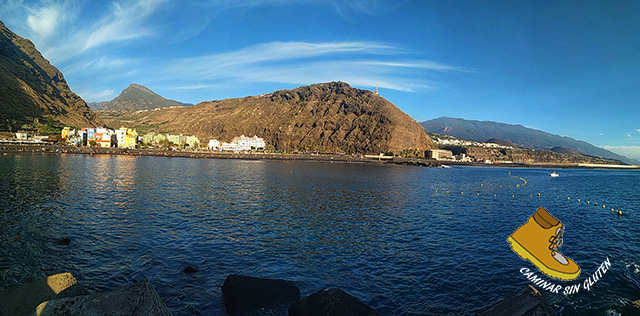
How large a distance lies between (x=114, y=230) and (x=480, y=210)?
37.8 meters

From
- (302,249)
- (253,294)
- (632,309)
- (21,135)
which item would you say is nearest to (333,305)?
(253,294)

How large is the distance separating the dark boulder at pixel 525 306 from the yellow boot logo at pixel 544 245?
1.03m

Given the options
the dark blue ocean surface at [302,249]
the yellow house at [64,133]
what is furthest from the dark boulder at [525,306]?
the yellow house at [64,133]

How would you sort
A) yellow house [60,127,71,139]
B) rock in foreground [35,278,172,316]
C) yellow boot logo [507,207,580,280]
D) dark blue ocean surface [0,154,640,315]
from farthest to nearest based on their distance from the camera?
yellow house [60,127,71,139]
dark blue ocean surface [0,154,640,315]
yellow boot logo [507,207,580,280]
rock in foreground [35,278,172,316]

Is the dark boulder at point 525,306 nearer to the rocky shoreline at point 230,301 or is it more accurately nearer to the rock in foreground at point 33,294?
the rocky shoreline at point 230,301

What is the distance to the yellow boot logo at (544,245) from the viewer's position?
7.75 m

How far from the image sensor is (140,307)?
20.2 ft

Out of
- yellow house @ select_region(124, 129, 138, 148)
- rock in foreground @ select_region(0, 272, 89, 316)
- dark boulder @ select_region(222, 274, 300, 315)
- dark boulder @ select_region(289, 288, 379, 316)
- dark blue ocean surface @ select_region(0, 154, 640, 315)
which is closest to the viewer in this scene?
rock in foreground @ select_region(0, 272, 89, 316)

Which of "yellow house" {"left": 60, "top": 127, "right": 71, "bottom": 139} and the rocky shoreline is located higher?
Result: "yellow house" {"left": 60, "top": 127, "right": 71, "bottom": 139}

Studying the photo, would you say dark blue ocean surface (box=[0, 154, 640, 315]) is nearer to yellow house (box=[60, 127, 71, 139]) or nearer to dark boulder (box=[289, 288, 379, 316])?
dark boulder (box=[289, 288, 379, 316])

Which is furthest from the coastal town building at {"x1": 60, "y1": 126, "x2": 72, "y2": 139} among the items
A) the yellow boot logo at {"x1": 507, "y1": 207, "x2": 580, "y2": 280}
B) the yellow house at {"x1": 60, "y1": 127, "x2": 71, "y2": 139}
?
the yellow boot logo at {"x1": 507, "y1": 207, "x2": 580, "y2": 280}

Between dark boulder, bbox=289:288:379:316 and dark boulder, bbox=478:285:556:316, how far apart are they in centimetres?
392

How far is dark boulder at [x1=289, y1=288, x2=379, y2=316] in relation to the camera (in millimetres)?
Result: 9562

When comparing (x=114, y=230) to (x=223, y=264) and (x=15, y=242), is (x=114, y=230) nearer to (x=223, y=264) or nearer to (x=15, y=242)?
(x=15, y=242)
